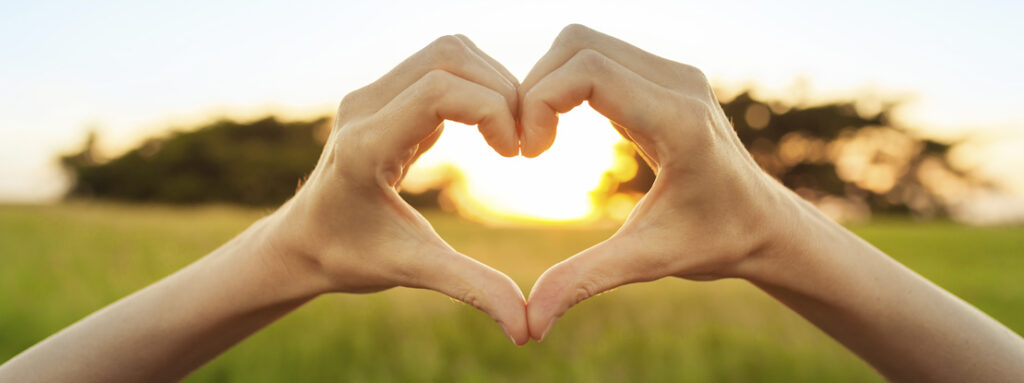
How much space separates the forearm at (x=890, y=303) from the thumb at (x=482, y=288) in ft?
1.66

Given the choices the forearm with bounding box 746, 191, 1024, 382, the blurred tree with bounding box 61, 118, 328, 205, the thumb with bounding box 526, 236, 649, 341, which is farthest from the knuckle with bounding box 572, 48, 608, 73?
the blurred tree with bounding box 61, 118, 328, 205

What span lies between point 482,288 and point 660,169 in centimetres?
42

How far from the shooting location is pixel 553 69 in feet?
3.98

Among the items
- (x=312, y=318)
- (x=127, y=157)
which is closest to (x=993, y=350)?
(x=312, y=318)

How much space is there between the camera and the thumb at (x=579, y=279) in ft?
3.92

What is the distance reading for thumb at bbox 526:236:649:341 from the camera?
3.92 feet

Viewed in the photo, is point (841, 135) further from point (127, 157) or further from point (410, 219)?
point (127, 157)

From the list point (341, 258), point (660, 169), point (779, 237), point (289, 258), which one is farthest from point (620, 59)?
point (289, 258)

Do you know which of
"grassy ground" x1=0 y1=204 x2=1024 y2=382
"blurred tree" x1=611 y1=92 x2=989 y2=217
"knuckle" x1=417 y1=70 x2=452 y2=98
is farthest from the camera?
"blurred tree" x1=611 y1=92 x2=989 y2=217

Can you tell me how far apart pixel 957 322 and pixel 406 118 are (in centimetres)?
118

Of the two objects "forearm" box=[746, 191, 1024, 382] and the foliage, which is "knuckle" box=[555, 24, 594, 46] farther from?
the foliage

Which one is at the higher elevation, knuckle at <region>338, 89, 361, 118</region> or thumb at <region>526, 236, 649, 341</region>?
knuckle at <region>338, 89, 361, 118</region>

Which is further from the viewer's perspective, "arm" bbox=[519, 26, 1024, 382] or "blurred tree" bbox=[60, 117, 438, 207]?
"blurred tree" bbox=[60, 117, 438, 207]

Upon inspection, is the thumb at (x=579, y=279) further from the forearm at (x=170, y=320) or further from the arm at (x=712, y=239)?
the forearm at (x=170, y=320)
